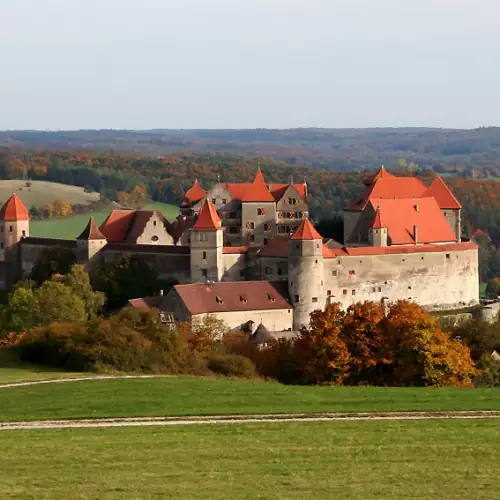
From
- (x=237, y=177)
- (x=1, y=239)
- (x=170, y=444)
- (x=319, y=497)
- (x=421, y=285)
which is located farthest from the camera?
(x=237, y=177)

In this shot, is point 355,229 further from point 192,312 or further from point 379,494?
point 379,494

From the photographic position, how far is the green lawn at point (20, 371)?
3509 centimetres

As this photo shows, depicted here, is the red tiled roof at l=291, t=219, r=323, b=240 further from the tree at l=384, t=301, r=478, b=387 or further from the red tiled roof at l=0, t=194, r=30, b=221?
the red tiled roof at l=0, t=194, r=30, b=221

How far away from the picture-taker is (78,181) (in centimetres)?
13700

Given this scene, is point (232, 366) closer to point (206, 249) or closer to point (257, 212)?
point (206, 249)

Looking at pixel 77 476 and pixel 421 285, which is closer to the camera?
pixel 77 476

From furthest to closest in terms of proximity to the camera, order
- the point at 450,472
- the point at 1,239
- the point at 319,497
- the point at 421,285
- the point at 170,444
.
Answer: the point at 1,239 → the point at 421,285 → the point at 170,444 → the point at 450,472 → the point at 319,497

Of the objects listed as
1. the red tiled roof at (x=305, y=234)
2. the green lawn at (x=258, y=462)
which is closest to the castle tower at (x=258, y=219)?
the red tiled roof at (x=305, y=234)

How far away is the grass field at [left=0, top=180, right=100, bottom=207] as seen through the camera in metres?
118

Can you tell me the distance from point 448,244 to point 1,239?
22720 mm

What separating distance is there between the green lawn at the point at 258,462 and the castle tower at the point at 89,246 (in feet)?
132

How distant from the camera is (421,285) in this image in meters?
64.6

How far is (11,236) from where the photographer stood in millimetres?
72375

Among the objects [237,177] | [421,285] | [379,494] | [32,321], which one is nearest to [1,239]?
[32,321]
